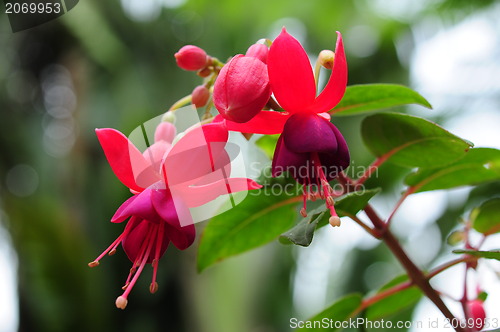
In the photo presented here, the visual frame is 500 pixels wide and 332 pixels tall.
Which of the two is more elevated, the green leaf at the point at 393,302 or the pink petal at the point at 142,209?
the pink petal at the point at 142,209

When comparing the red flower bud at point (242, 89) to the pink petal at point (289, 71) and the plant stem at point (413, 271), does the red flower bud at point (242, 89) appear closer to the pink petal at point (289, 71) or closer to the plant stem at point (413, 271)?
the pink petal at point (289, 71)

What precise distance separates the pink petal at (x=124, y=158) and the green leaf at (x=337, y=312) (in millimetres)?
379

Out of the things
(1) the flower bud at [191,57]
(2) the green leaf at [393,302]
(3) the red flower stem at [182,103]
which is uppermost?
(1) the flower bud at [191,57]

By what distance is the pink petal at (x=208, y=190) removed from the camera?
0.50 m

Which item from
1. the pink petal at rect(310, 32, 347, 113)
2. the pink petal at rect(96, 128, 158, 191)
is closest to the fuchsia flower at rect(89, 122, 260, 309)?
the pink petal at rect(96, 128, 158, 191)

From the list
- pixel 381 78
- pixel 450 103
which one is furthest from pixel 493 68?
→ pixel 381 78

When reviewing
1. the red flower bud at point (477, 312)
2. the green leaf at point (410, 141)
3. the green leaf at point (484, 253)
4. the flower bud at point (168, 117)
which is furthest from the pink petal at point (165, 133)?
the red flower bud at point (477, 312)

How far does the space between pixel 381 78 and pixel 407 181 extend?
2.20 meters

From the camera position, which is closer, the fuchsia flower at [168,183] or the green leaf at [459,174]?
the fuchsia flower at [168,183]

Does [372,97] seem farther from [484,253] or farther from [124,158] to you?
[124,158]

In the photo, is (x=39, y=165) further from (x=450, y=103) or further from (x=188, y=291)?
(x=450, y=103)

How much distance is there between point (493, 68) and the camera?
187 centimetres

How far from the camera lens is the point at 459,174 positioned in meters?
0.74

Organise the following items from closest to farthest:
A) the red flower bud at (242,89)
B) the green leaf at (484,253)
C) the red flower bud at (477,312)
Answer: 1. the red flower bud at (242,89)
2. the green leaf at (484,253)
3. the red flower bud at (477,312)
